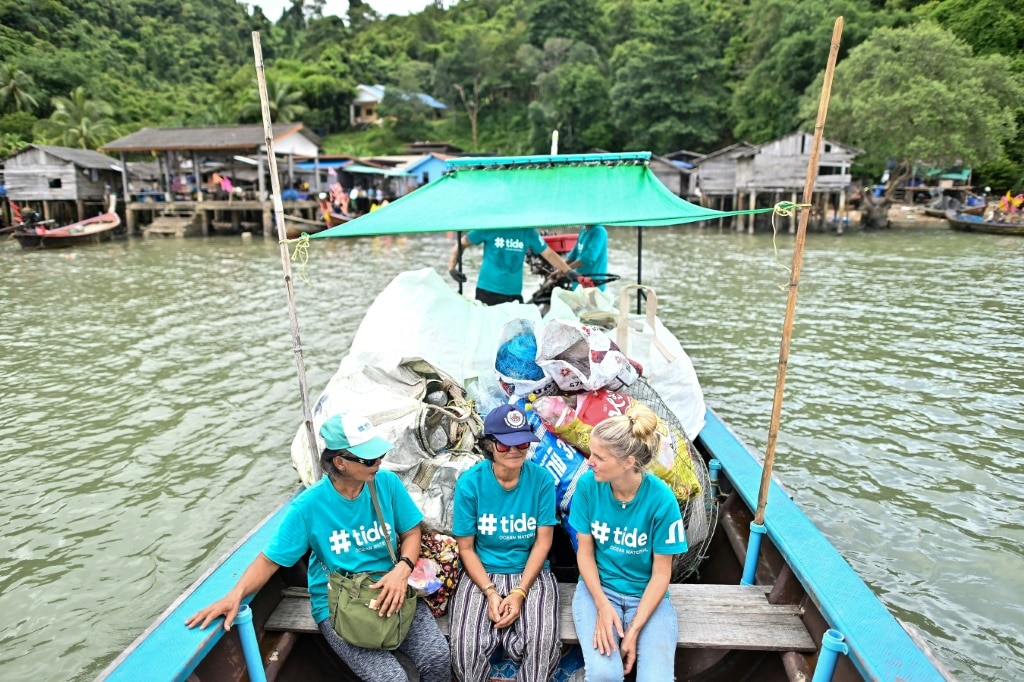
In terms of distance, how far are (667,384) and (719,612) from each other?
173cm

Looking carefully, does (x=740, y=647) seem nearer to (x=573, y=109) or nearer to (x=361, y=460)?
(x=361, y=460)

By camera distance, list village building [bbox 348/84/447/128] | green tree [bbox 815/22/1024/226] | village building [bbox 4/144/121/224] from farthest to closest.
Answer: village building [bbox 348/84/447/128], village building [bbox 4/144/121/224], green tree [bbox 815/22/1024/226]

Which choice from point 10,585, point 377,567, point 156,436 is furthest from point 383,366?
point 156,436

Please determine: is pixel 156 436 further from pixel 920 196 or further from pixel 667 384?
pixel 920 196

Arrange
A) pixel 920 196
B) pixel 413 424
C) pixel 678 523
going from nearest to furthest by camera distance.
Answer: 1. pixel 678 523
2. pixel 413 424
3. pixel 920 196

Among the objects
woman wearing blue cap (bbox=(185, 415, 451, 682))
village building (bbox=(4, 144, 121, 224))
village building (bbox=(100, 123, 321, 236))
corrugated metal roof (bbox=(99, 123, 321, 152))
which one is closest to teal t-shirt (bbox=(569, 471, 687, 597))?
woman wearing blue cap (bbox=(185, 415, 451, 682))

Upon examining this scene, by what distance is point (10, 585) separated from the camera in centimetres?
446

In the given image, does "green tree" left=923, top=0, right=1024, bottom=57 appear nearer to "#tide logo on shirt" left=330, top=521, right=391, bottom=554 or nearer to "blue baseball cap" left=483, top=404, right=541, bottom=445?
"blue baseball cap" left=483, top=404, right=541, bottom=445

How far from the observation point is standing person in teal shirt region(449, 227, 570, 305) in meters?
5.88

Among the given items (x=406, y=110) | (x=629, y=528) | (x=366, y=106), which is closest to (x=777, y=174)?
(x=629, y=528)

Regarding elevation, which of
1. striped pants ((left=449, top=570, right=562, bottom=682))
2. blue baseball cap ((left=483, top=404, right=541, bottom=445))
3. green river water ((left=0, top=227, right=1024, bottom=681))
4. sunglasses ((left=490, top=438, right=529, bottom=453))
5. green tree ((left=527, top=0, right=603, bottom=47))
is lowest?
green river water ((left=0, top=227, right=1024, bottom=681))

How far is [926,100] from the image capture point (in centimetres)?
2319

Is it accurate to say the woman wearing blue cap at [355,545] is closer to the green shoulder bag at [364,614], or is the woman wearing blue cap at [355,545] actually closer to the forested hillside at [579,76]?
the green shoulder bag at [364,614]

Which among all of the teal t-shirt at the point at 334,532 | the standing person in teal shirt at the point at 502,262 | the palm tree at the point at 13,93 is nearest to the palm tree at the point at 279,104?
the palm tree at the point at 13,93
